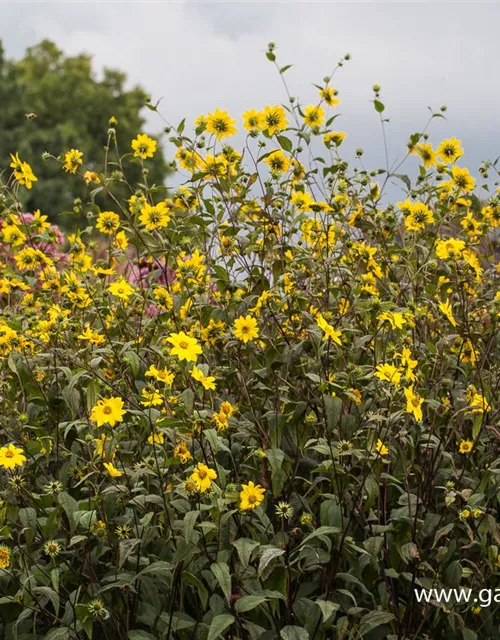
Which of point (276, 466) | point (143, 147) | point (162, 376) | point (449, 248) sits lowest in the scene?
point (276, 466)

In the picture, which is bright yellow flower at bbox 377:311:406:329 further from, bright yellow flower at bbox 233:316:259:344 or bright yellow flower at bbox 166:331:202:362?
bright yellow flower at bbox 166:331:202:362

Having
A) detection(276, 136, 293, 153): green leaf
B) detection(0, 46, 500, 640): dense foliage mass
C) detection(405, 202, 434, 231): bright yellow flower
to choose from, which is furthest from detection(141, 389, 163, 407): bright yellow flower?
detection(405, 202, 434, 231): bright yellow flower

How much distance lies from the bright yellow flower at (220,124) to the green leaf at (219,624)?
4.93 feet

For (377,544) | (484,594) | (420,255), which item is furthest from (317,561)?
(420,255)

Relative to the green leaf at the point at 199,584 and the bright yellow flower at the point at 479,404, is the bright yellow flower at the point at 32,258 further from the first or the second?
the bright yellow flower at the point at 479,404

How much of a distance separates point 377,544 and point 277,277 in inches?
34.0

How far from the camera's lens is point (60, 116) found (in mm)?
27969

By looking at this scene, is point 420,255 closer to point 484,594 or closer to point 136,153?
point 136,153

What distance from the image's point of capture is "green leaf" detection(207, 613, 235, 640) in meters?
1.82

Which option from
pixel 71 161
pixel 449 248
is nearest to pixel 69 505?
pixel 71 161

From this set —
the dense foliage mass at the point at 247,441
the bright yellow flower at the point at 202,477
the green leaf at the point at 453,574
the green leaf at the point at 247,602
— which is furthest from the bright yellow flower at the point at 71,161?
the green leaf at the point at 453,574

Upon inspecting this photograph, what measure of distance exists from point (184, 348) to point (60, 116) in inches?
1076

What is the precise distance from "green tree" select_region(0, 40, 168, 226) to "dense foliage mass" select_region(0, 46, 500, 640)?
839 inches

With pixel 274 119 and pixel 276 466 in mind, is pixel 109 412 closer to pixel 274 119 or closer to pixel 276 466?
pixel 276 466
